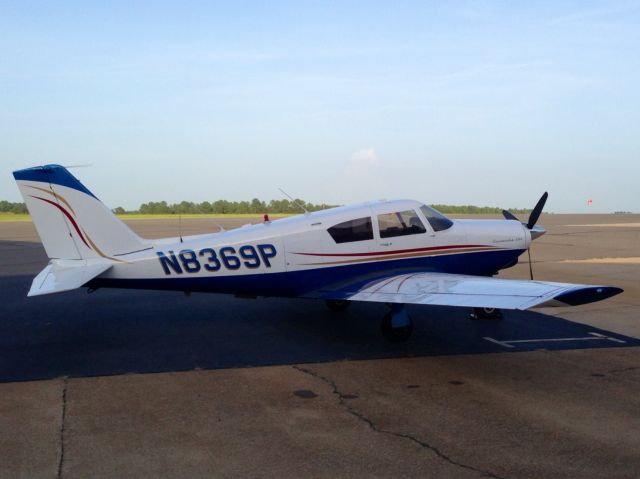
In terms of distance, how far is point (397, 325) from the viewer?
9.17 meters

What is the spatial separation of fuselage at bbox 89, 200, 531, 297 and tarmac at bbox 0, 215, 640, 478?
0.90m

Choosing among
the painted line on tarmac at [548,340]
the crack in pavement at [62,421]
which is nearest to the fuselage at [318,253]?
the painted line on tarmac at [548,340]

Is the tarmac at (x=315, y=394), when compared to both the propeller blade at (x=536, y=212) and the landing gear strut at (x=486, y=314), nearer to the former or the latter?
the landing gear strut at (x=486, y=314)

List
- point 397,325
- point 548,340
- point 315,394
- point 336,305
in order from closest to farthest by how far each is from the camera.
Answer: point 315,394
point 397,325
point 548,340
point 336,305

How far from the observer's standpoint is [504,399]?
6.63m

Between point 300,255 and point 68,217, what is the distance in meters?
3.51

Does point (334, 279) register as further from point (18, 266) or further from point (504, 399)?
point (18, 266)

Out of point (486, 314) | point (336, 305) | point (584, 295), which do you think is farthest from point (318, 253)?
point (584, 295)

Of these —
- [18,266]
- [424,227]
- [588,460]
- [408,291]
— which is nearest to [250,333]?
[408,291]

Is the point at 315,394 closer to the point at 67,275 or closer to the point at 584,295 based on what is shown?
the point at 584,295

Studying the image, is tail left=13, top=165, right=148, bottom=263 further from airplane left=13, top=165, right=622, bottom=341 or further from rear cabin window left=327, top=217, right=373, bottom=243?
rear cabin window left=327, top=217, right=373, bottom=243

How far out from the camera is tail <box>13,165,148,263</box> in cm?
879

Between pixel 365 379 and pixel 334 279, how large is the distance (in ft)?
9.24

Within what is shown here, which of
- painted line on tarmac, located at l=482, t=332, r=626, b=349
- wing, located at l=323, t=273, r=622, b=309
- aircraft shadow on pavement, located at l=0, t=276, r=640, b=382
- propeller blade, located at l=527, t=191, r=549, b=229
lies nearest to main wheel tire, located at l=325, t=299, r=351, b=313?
aircraft shadow on pavement, located at l=0, t=276, r=640, b=382
